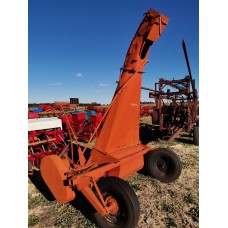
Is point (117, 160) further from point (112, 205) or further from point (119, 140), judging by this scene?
point (112, 205)

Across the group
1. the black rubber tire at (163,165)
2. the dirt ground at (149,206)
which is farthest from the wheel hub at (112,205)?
the black rubber tire at (163,165)

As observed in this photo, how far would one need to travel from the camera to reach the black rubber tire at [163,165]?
486cm

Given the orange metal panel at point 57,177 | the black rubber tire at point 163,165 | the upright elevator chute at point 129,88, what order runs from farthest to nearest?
the black rubber tire at point 163,165 < the upright elevator chute at point 129,88 < the orange metal panel at point 57,177

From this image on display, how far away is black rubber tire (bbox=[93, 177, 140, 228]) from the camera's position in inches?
121

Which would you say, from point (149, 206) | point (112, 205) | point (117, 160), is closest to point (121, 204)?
point (112, 205)

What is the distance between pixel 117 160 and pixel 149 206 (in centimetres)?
133

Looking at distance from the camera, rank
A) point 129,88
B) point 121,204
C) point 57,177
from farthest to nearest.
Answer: point 129,88
point 57,177
point 121,204

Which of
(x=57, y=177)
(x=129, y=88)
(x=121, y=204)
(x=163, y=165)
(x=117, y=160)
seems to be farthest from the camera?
(x=163, y=165)

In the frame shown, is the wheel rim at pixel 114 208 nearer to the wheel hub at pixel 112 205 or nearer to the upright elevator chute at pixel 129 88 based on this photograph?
the wheel hub at pixel 112 205

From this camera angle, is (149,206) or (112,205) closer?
(112,205)

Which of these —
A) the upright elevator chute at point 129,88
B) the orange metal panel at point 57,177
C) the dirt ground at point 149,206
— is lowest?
the dirt ground at point 149,206

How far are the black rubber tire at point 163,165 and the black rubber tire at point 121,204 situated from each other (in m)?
1.96

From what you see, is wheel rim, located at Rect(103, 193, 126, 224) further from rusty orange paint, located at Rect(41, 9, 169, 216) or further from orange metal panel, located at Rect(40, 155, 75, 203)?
orange metal panel, located at Rect(40, 155, 75, 203)

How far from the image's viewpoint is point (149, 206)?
4.09 metres
